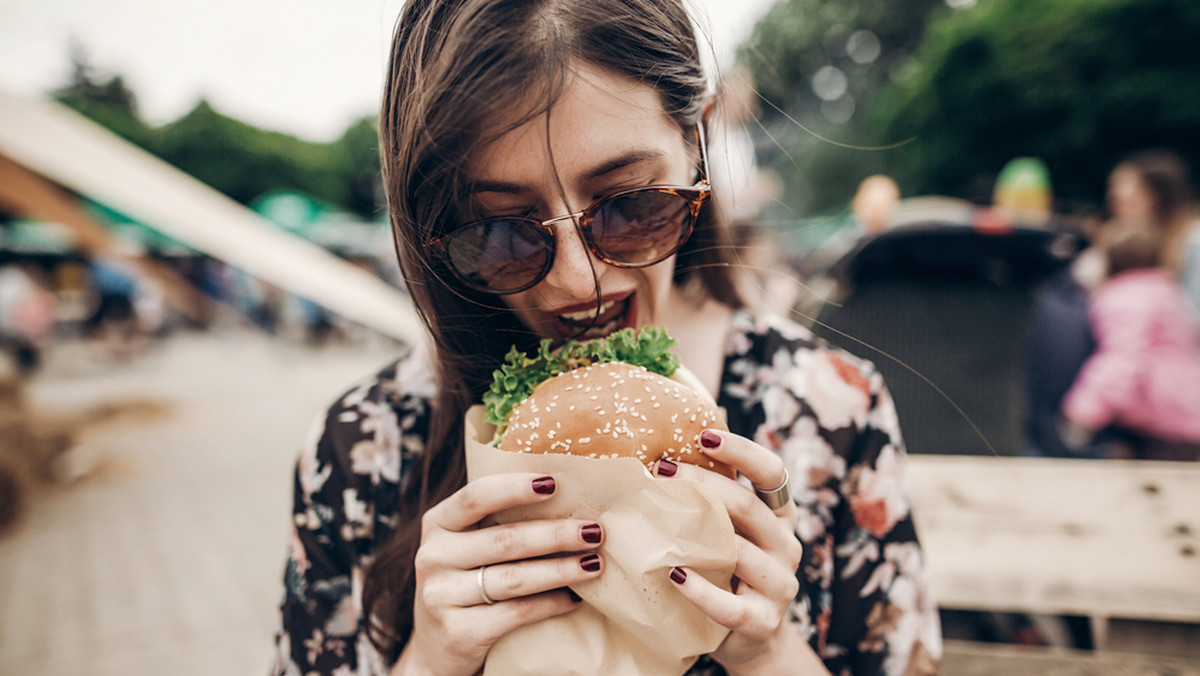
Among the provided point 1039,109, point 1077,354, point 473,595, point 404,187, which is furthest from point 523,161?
point 1039,109

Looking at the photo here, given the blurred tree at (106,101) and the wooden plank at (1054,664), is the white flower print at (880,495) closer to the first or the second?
the wooden plank at (1054,664)

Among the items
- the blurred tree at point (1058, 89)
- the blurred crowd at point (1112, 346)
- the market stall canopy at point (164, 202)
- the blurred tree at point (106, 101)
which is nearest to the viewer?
the blurred crowd at point (1112, 346)

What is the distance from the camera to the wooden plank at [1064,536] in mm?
2020

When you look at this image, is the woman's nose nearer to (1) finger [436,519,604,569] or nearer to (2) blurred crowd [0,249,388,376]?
(1) finger [436,519,604,569]

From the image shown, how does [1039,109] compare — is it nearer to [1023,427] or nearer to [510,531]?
[1023,427]

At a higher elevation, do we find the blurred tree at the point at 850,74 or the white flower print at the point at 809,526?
the blurred tree at the point at 850,74

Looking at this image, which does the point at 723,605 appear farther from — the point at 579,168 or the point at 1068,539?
the point at 1068,539

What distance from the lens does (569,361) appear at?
1.25m

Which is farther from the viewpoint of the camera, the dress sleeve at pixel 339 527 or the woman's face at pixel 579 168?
the dress sleeve at pixel 339 527

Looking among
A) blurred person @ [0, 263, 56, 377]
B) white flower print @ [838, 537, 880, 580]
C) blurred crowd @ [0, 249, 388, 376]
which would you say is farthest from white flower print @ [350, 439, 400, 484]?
blurred person @ [0, 263, 56, 377]

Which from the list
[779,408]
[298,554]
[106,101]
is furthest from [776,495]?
[106,101]

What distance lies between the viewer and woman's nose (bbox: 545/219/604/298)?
115cm

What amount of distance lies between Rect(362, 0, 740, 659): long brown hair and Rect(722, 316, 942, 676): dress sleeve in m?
0.63

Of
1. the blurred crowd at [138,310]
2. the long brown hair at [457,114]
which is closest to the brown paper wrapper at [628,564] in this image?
the long brown hair at [457,114]
